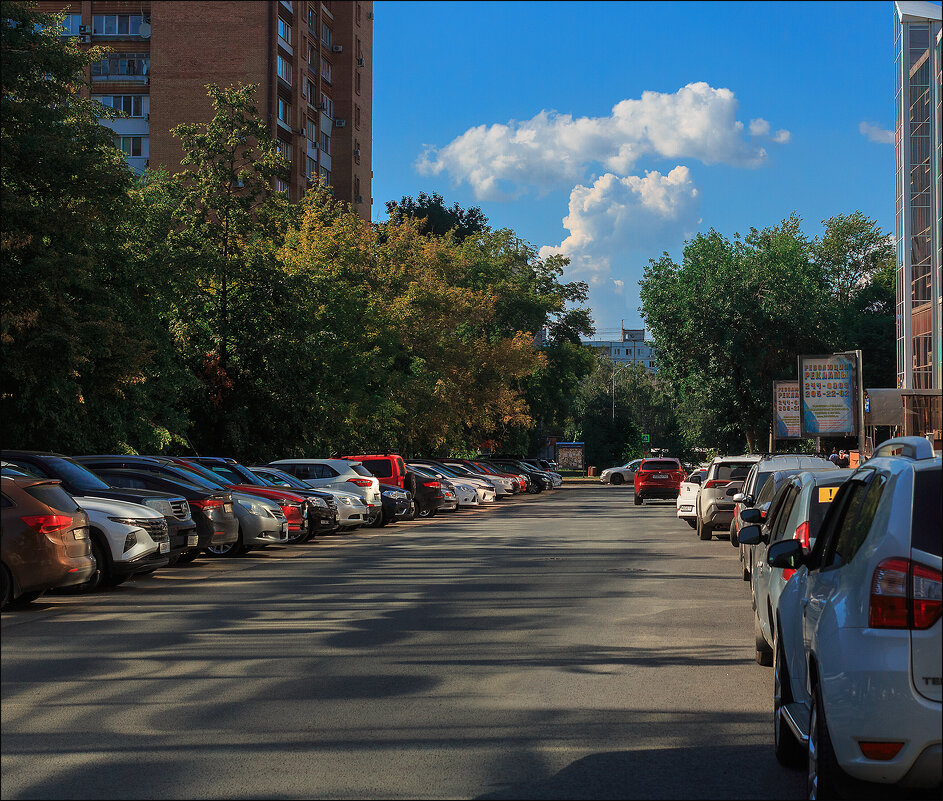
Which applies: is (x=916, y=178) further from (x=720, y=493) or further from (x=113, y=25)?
(x=113, y=25)

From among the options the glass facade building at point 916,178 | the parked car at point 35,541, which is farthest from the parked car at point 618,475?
the parked car at point 35,541

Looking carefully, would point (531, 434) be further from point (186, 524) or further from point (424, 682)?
point (424, 682)

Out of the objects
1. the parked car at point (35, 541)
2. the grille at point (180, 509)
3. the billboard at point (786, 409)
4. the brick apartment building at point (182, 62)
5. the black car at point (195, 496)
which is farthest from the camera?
the brick apartment building at point (182, 62)

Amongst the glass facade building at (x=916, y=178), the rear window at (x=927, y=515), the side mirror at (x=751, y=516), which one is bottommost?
the side mirror at (x=751, y=516)

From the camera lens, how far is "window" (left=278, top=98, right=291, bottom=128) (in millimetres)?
64312

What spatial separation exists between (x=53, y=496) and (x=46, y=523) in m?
0.49

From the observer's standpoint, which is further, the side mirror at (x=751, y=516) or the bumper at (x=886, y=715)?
the side mirror at (x=751, y=516)

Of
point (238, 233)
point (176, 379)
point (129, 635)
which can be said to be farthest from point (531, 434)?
point (129, 635)

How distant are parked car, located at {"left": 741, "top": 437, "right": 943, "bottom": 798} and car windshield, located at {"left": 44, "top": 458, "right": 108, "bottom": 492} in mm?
12169

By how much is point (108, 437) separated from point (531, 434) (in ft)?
208

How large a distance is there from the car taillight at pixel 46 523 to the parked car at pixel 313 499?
40.3 ft

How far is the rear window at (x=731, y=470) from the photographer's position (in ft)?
82.7

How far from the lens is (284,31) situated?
213 ft

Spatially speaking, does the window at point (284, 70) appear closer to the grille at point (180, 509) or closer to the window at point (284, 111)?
the window at point (284, 111)
